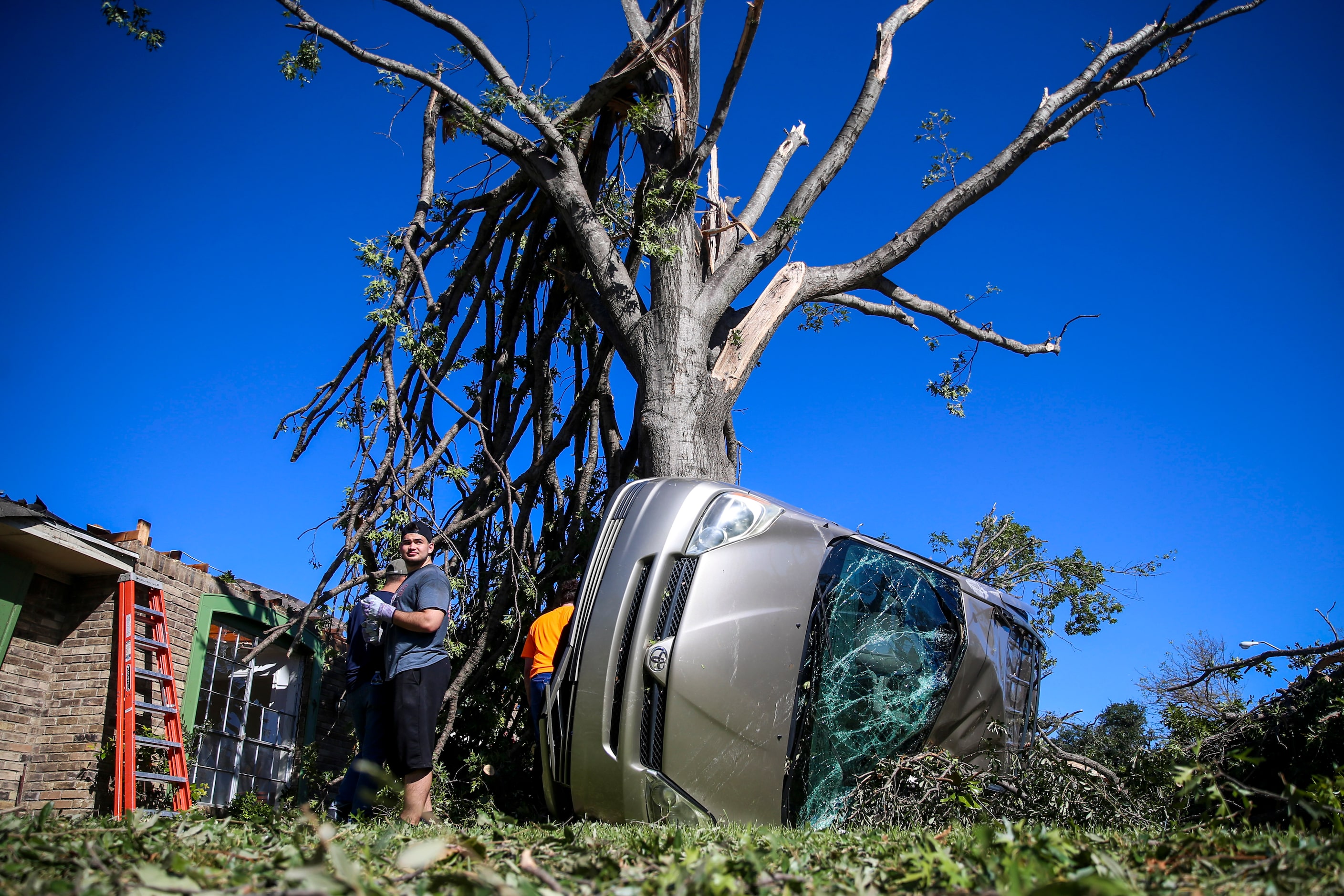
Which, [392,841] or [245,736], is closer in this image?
[392,841]

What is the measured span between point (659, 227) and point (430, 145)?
2930mm

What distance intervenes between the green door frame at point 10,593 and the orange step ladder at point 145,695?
0.74 m

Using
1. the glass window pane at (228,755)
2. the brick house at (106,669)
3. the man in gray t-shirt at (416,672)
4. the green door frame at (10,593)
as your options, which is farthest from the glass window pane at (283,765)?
the man in gray t-shirt at (416,672)

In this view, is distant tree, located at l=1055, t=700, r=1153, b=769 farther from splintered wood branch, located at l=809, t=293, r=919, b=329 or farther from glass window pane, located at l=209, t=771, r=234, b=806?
glass window pane, located at l=209, t=771, r=234, b=806

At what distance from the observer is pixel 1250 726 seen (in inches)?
187

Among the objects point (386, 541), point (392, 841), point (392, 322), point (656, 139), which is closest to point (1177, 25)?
point (656, 139)

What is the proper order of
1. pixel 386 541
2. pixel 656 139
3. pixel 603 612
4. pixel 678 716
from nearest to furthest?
pixel 678 716, pixel 603 612, pixel 386 541, pixel 656 139

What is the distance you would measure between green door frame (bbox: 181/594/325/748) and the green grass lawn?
6.27 meters

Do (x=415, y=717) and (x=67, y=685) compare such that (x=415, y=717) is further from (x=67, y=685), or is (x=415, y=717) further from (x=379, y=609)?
(x=67, y=685)

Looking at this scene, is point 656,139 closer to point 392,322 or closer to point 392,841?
point 392,322

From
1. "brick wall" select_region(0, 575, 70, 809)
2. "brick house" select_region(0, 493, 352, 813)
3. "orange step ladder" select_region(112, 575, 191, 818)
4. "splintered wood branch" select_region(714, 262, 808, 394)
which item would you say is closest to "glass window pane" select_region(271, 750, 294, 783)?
"brick house" select_region(0, 493, 352, 813)

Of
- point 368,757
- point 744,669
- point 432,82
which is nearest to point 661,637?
point 744,669

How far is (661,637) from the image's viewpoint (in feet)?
14.0

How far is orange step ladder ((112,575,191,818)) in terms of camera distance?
730 centimetres
